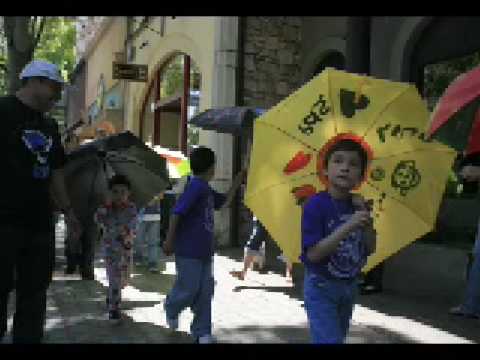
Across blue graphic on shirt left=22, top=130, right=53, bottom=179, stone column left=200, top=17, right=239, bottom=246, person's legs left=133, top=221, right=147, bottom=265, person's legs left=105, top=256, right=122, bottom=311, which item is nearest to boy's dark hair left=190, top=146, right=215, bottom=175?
blue graphic on shirt left=22, top=130, right=53, bottom=179

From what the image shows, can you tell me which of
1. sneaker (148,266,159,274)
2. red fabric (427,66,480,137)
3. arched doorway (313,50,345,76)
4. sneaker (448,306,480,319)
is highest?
arched doorway (313,50,345,76)

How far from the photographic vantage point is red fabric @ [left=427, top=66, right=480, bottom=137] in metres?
4.03

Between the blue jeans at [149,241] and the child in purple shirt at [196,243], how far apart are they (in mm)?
4197

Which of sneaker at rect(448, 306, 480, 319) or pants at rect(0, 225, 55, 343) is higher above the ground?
pants at rect(0, 225, 55, 343)

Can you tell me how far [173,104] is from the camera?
17.5m

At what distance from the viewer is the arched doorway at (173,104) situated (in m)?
15.6

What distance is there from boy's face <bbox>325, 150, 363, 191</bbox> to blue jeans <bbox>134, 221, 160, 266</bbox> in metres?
6.22

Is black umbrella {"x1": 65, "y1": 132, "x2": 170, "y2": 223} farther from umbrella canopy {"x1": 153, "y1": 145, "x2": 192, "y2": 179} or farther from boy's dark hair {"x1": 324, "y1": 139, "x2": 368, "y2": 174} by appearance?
boy's dark hair {"x1": 324, "y1": 139, "x2": 368, "y2": 174}

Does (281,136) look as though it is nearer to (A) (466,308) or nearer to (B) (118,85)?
(A) (466,308)

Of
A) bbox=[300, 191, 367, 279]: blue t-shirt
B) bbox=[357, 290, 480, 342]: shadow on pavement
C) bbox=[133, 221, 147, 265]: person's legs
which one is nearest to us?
bbox=[300, 191, 367, 279]: blue t-shirt

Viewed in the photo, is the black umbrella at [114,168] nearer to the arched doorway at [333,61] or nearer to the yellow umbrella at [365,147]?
the yellow umbrella at [365,147]

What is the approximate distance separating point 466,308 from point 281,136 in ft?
10.6

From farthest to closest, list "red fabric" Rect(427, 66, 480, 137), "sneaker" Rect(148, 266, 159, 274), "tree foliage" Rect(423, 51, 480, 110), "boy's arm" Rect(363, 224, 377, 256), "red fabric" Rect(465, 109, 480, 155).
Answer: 1. "tree foliage" Rect(423, 51, 480, 110)
2. "sneaker" Rect(148, 266, 159, 274)
3. "red fabric" Rect(465, 109, 480, 155)
4. "red fabric" Rect(427, 66, 480, 137)
5. "boy's arm" Rect(363, 224, 377, 256)
